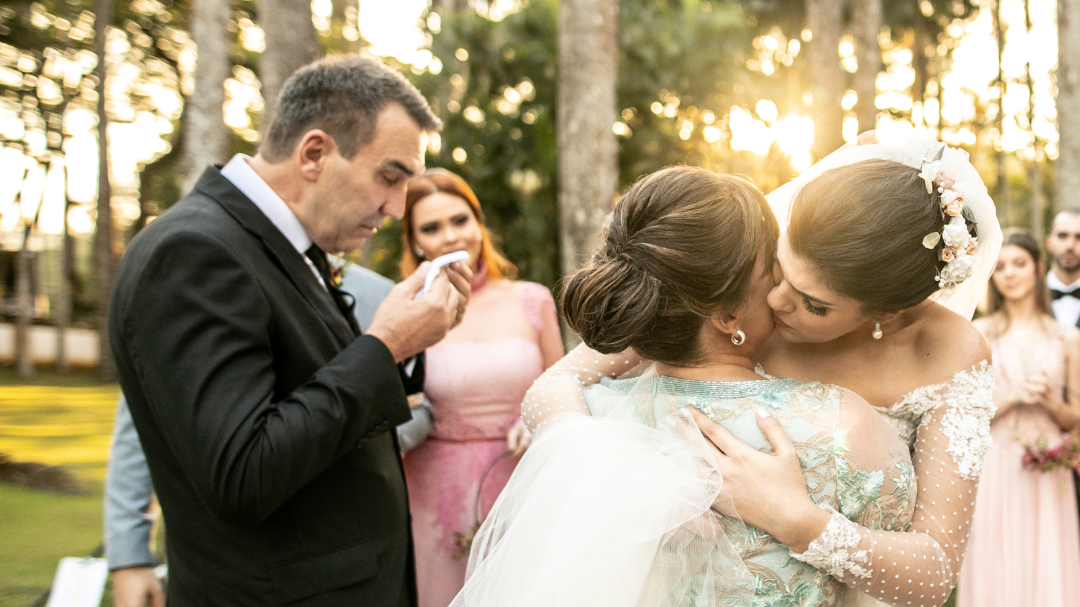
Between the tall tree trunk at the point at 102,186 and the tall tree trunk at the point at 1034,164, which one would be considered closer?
the tall tree trunk at the point at 102,186

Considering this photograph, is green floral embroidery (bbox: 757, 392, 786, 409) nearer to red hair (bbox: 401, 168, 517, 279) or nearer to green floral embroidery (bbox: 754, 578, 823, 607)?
green floral embroidery (bbox: 754, 578, 823, 607)

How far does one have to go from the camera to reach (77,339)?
773 inches

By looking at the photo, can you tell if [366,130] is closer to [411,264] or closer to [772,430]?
[772,430]

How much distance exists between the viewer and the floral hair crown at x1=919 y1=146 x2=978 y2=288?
56.3 inches

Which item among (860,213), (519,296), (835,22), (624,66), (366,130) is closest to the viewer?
(860,213)

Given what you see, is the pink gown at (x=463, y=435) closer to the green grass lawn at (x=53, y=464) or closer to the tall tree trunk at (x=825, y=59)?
the green grass lawn at (x=53, y=464)

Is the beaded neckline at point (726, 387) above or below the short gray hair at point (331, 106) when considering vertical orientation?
below

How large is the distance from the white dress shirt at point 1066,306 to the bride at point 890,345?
12.1ft

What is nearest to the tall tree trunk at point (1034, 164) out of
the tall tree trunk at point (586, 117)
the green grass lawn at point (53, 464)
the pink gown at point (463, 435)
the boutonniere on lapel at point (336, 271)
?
the green grass lawn at point (53, 464)

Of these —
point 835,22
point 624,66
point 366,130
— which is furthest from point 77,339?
point 366,130

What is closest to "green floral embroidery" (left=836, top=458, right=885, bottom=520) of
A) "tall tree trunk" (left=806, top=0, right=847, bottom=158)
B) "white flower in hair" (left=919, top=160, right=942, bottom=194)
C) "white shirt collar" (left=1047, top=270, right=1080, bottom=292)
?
"white flower in hair" (left=919, top=160, right=942, bottom=194)

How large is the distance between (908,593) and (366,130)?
1639mm

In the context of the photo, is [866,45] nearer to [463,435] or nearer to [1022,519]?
[1022,519]

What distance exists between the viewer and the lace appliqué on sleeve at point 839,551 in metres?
1.37
